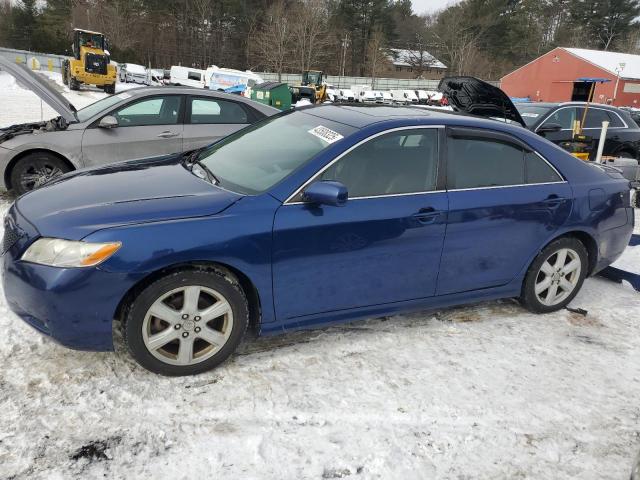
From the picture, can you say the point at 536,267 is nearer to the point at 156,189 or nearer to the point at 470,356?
the point at 470,356

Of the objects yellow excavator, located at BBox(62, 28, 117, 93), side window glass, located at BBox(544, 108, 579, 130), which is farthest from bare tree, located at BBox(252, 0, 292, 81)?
side window glass, located at BBox(544, 108, 579, 130)

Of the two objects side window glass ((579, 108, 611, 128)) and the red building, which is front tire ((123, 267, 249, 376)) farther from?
the red building

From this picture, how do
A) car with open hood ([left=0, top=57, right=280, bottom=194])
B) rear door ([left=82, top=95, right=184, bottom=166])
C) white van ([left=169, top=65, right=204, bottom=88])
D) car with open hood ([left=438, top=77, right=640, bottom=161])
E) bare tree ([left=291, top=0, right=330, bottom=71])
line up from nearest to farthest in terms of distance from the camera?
car with open hood ([left=0, top=57, right=280, bottom=194]) < rear door ([left=82, top=95, right=184, bottom=166]) < car with open hood ([left=438, top=77, right=640, bottom=161]) < white van ([left=169, top=65, right=204, bottom=88]) < bare tree ([left=291, top=0, right=330, bottom=71])

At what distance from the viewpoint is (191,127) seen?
6742 mm

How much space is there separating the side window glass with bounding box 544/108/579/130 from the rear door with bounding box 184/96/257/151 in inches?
226

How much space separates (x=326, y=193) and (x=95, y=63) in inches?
1248

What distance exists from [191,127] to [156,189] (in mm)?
3801

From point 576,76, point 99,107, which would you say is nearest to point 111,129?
point 99,107

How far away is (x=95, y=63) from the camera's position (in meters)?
30.2

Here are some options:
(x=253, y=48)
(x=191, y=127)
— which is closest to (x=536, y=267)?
(x=191, y=127)

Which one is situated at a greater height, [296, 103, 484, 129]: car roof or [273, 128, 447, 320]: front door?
[296, 103, 484, 129]: car roof

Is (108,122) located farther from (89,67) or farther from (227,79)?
(227,79)

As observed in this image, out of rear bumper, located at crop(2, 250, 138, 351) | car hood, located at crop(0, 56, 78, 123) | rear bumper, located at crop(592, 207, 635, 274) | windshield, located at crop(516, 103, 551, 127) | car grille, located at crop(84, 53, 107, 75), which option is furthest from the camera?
car grille, located at crop(84, 53, 107, 75)

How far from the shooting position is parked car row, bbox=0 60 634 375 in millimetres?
2766
